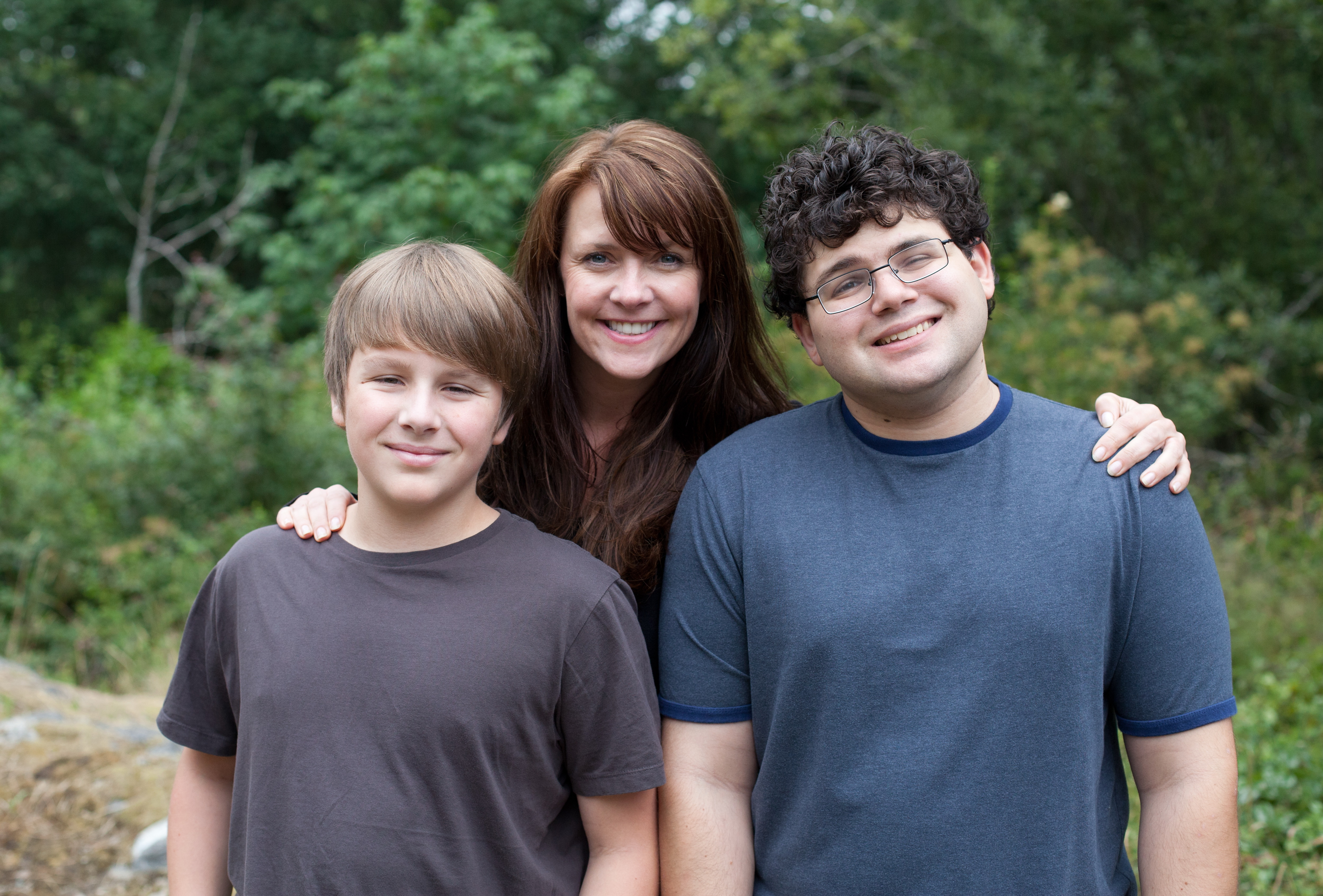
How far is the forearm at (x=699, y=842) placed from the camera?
6.01 ft

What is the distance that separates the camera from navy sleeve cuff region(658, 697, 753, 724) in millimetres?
1862

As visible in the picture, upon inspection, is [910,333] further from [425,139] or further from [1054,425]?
[425,139]

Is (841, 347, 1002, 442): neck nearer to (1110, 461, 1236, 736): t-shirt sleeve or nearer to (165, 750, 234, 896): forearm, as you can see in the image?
(1110, 461, 1236, 736): t-shirt sleeve

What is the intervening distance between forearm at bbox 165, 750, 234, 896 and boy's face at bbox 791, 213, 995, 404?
127 cm

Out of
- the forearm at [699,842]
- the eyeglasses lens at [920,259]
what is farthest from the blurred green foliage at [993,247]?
the forearm at [699,842]

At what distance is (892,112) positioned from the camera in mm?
10141

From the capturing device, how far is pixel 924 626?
1723mm

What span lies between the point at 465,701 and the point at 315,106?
12.6 m

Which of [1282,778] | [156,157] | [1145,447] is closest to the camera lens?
[1145,447]

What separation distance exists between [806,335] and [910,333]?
0.25 m

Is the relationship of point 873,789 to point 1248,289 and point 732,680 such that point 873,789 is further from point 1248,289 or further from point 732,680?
point 1248,289

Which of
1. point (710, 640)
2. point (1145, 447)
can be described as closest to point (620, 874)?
point (710, 640)

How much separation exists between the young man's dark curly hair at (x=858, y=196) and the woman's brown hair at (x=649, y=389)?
0.76ft

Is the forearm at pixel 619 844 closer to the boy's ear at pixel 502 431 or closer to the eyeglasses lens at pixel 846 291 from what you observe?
the boy's ear at pixel 502 431
